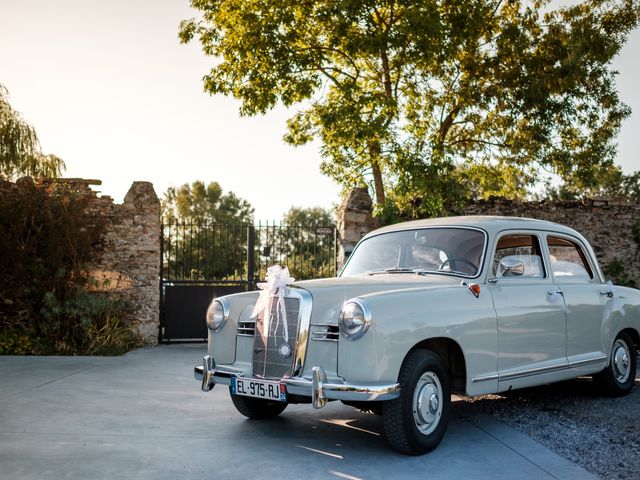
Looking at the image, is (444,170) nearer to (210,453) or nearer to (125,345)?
(125,345)

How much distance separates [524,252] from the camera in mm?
6395

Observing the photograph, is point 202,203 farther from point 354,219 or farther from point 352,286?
point 352,286

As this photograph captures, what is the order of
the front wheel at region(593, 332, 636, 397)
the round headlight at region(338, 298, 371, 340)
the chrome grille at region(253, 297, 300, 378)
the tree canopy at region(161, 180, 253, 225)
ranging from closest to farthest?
the round headlight at region(338, 298, 371, 340) → the chrome grille at region(253, 297, 300, 378) → the front wheel at region(593, 332, 636, 397) → the tree canopy at region(161, 180, 253, 225)

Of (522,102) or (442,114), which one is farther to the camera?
(442,114)

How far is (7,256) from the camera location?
1092cm

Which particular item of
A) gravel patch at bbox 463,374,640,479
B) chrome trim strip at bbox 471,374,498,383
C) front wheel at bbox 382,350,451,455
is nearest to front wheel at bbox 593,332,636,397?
gravel patch at bbox 463,374,640,479

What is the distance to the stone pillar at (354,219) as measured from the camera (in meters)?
12.3

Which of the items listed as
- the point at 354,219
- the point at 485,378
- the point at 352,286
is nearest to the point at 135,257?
the point at 354,219

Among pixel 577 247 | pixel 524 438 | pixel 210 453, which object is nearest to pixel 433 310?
pixel 524 438

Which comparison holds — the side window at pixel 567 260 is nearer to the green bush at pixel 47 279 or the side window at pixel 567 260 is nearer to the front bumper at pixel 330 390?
the front bumper at pixel 330 390

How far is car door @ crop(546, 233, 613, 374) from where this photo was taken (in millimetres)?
6438

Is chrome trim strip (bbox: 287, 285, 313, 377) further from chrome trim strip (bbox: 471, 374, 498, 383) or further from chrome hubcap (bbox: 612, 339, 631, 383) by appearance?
chrome hubcap (bbox: 612, 339, 631, 383)

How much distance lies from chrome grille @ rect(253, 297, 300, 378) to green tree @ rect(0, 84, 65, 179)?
18.3 metres

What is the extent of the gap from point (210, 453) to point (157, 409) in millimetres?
1836
